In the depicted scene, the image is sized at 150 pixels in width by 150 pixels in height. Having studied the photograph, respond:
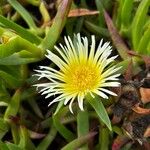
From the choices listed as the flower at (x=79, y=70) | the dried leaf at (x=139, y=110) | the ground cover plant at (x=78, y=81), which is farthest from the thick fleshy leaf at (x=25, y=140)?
the dried leaf at (x=139, y=110)

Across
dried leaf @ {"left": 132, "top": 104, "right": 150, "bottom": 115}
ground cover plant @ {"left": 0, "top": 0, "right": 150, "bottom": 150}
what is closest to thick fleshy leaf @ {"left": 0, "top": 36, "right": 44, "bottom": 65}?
ground cover plant @ {"left": 0, "top": 0, "right": 150, "bottom": 150}

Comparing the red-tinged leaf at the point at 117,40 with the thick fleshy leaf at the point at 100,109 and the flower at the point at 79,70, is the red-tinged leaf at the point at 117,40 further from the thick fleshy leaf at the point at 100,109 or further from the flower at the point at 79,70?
the thick fleshy leaf at the point at 100,109

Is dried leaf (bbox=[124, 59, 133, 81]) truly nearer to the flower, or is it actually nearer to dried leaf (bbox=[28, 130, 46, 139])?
the flower

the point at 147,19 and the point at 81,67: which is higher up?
the point at 147,19

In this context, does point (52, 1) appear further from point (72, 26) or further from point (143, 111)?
point (143, 111)

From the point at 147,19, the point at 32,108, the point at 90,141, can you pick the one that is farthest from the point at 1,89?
the point at 147,19

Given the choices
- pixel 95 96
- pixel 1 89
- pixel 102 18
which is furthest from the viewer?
pixel 102 18
